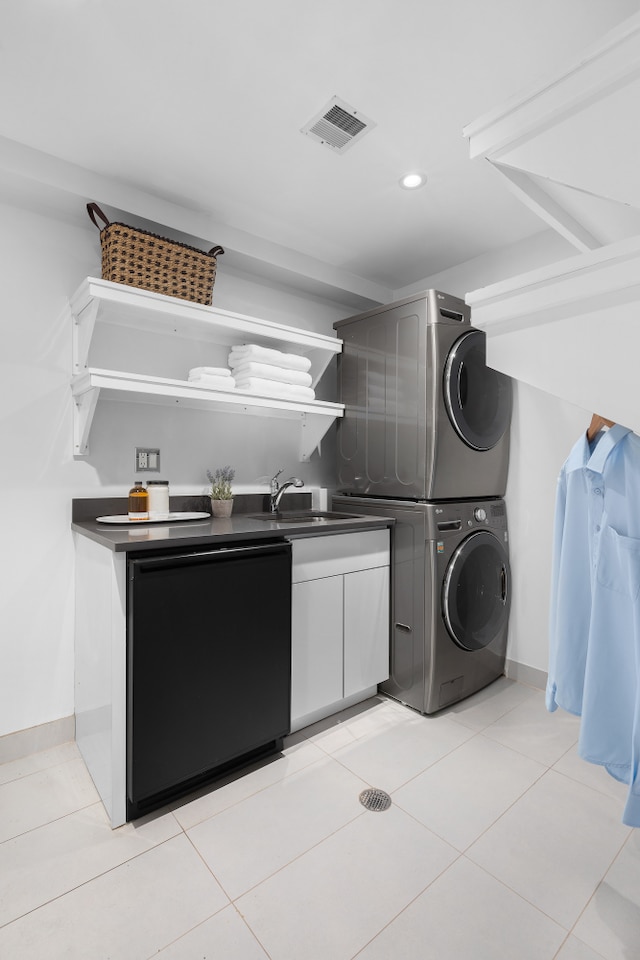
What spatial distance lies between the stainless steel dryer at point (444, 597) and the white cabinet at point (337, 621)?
0.10 metres

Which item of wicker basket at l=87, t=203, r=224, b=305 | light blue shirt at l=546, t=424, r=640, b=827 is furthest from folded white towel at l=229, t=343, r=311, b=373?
light blue shirt at l=546, t=424, r=640, b=827

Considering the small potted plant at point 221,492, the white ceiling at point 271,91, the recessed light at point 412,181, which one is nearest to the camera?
the white ceiling at point 271,91

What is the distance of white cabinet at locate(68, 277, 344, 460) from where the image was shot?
194cm

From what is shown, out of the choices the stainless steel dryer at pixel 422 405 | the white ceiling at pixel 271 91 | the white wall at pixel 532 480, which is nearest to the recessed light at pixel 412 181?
the white ceiling at pixel 271 91

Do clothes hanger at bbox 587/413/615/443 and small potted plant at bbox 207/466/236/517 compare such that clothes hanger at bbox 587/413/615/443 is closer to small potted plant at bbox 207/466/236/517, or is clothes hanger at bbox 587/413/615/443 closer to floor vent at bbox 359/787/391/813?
floor vent at bbox 359/787/391/813

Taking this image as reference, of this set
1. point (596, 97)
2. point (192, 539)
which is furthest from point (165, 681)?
point (596, 97)

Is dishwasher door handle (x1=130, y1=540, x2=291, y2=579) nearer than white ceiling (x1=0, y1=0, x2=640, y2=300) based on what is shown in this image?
No

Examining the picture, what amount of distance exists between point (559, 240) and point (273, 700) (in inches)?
104

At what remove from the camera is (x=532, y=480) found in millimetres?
2703

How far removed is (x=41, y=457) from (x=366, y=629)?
171 centimetres

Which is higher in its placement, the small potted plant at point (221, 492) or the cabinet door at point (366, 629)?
the small potted plant at point (221, 492)

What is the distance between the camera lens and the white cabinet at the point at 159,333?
1939 millimetres

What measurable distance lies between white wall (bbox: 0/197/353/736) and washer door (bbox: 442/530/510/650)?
1.68 metres

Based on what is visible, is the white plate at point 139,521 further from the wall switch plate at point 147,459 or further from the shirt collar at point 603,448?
the shirt collar at point 603,448
